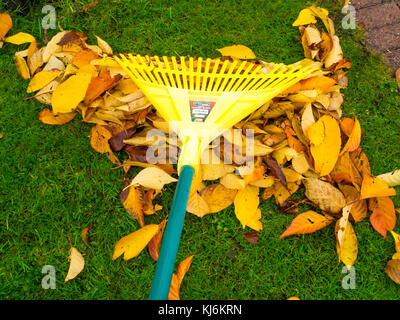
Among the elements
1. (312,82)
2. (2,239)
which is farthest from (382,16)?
(2,239)

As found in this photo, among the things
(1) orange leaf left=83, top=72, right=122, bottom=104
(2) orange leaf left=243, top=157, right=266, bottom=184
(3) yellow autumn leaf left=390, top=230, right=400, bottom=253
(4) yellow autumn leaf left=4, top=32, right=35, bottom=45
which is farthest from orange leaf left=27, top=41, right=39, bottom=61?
(3) yellow autumn leaf left=390, top=230, right=400, bottom=253

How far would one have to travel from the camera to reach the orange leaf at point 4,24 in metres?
2.15

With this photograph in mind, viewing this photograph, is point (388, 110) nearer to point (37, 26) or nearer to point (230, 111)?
point (230, 111)

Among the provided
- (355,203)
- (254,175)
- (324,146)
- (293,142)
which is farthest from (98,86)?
(355,203)

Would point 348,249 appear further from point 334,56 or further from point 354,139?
point 334,56

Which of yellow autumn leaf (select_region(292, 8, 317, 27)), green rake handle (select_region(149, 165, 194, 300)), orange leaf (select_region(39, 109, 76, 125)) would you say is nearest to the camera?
green rake handle (select_region(149, 165, 194, 300))

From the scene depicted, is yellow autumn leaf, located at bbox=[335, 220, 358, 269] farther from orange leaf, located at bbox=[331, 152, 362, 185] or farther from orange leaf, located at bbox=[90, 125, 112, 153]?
orange leaf, located at bbox=[90, 125, 112, 153]

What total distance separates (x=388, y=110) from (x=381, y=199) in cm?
56

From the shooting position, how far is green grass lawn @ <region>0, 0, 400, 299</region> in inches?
67.9

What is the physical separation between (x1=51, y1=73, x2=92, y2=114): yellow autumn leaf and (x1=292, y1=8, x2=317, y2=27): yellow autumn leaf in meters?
1.23

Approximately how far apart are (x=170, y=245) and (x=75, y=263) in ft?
2.13

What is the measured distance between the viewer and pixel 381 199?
1.79m

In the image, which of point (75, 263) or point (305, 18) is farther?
point (305, 18)

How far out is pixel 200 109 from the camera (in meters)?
1.65
